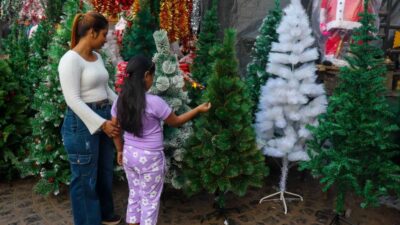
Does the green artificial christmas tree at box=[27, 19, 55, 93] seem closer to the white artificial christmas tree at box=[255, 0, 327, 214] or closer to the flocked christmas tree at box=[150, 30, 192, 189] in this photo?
the flocked christmas tree at box=[150, 30, 192, 189]

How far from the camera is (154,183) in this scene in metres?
3.12

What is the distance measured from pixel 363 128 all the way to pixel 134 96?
187 centimetres

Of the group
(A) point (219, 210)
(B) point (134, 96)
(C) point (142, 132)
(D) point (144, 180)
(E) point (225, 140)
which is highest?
(B) point (134, 96)

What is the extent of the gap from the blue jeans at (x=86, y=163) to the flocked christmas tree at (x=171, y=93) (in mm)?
585

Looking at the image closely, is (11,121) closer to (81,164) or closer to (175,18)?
(81,164)

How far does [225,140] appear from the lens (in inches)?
137

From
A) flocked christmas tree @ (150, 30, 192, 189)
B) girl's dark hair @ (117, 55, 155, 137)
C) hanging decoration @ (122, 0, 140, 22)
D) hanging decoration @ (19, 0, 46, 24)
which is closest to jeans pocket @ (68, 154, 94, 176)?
girl's dark hair @ (117, 55, 155, 137)

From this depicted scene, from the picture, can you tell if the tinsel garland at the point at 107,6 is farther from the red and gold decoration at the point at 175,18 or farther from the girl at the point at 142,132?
the girl at the point at 142,132

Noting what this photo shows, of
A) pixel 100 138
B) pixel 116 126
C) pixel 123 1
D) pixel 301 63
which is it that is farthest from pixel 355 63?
pixel 123 1

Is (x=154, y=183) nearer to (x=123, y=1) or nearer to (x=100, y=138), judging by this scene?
(x=100, y=138)

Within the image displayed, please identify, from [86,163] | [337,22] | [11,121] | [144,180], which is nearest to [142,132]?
[144,180]

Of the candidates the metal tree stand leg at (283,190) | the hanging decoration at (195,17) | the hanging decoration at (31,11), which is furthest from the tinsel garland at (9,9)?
the metal tree stand leg at (283,190)

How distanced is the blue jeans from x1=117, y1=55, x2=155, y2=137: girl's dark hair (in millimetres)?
367

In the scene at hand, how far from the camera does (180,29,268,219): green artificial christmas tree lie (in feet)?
11.2
